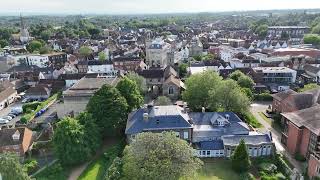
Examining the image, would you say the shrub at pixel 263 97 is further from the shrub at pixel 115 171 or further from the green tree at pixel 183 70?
the shrub at pixel 115 171

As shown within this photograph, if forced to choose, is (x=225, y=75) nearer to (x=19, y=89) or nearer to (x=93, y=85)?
(x=93, y=85)

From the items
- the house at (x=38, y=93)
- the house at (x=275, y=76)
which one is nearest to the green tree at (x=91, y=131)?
the house at (x=38, y=93)

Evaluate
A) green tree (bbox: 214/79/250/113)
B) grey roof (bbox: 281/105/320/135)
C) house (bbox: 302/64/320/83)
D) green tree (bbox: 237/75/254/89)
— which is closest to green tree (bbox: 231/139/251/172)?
grey roof (bbox: 281/105/320/135)

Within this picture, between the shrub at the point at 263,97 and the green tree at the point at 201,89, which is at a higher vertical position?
the green tree at the point at 201,89

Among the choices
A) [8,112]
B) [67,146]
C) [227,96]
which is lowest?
[8,112]

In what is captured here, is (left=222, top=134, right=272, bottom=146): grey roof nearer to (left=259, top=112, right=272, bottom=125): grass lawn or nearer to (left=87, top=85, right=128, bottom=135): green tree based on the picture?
(left=259, top=112, right=272, bottom=125): grass lawn

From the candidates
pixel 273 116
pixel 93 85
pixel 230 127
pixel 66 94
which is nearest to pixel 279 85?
pixel 273 116
